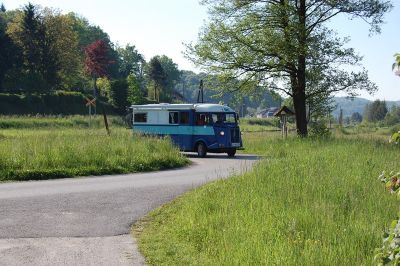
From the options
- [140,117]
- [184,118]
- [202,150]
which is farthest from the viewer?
[140,117]

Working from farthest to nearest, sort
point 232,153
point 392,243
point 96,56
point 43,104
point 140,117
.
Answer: point 96,56, point 43,104, point 140,117, point 232,153, point 392,243

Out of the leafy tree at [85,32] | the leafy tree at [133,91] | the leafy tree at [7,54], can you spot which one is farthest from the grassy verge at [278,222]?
the leafy tree at [85,32]

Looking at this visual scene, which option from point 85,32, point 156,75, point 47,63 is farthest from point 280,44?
point 85,32

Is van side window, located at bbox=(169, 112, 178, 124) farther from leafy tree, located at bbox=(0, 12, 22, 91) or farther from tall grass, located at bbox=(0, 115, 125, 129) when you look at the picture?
leafy tree, located at bbox=(0, 12, 22, 91)

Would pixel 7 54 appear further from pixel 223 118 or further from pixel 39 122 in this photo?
pixel 223 118

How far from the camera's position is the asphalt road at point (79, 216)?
6.57m

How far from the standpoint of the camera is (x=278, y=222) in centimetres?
643

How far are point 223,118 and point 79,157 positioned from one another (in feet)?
36.4

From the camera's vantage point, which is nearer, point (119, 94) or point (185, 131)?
point (185, 131)

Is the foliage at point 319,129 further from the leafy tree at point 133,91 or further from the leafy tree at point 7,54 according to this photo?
the leafy tree at point 7,54

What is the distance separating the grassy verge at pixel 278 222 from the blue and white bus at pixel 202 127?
14.7 meters

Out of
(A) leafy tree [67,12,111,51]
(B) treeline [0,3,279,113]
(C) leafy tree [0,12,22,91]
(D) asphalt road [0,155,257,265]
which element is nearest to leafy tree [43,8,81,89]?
(B) treeline [0,3,279,113]

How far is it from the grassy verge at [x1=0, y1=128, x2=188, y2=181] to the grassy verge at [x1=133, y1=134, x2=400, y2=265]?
611 cm

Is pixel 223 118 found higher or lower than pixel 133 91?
lower
